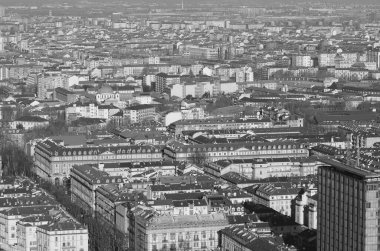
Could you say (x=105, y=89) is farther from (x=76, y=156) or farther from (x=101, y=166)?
(x=101, y=166)

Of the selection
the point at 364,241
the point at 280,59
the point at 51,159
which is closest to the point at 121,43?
the point at 280,59

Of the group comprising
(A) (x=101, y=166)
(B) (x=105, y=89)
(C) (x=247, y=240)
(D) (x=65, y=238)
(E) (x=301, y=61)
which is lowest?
(E) (x=301, y=61)

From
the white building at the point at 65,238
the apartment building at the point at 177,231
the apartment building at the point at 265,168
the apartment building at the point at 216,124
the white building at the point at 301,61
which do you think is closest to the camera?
the white building at the point at 65,238

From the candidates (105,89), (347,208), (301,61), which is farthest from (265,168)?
(301,61)

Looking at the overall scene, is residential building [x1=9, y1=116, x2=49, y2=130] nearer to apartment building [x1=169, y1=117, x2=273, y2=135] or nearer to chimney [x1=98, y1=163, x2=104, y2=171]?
apartment building [x1=169, y1=117, x2=273, y2=135]

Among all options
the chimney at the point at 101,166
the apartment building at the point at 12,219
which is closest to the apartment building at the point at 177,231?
the apartment building at the point at 12,219

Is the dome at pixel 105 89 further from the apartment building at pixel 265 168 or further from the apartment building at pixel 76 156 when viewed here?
the apartment building at pixel 265 168

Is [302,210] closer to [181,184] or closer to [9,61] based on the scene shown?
[181,184]

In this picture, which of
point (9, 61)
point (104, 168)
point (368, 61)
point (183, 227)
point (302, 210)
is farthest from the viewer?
point (368, 61)
